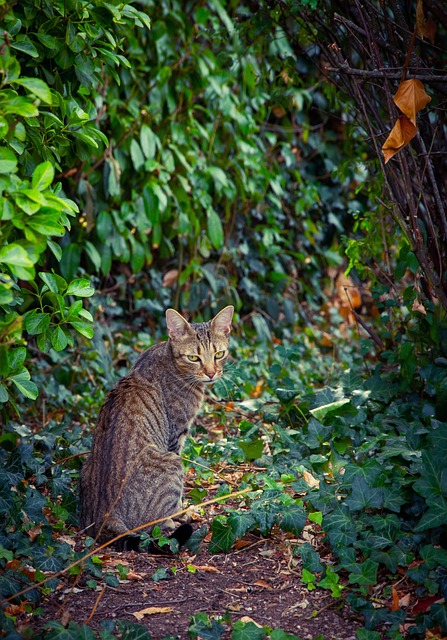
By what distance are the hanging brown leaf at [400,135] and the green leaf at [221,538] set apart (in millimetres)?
1873

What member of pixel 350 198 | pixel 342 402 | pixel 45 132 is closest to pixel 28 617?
pixel 45 132

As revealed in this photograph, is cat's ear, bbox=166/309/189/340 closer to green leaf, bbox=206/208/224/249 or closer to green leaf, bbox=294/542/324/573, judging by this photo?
green leaf, bbox=294/542/324/573

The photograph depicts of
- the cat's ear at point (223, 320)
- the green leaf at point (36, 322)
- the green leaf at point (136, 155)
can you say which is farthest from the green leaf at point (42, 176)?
the green leaf at point (136, 155)

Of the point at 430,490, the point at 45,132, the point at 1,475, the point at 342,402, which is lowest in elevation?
the point at 342,402

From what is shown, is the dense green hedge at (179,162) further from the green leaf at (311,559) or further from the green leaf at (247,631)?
the green leaf at (311,559)

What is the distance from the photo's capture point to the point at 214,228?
23.4 feet

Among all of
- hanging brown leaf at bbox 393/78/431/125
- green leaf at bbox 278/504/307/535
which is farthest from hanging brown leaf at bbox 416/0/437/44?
green leaf at bbox 278/504/307/535

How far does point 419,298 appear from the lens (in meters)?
4.30

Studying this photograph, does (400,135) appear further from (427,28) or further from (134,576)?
(134,576)

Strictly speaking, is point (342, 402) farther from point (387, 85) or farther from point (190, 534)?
point (387, 85)

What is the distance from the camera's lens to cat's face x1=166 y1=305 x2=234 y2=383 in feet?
14.7

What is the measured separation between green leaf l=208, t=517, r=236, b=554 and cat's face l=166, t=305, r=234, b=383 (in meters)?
1.07

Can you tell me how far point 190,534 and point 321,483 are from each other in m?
0.69

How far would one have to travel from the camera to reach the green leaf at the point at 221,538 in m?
3.57
